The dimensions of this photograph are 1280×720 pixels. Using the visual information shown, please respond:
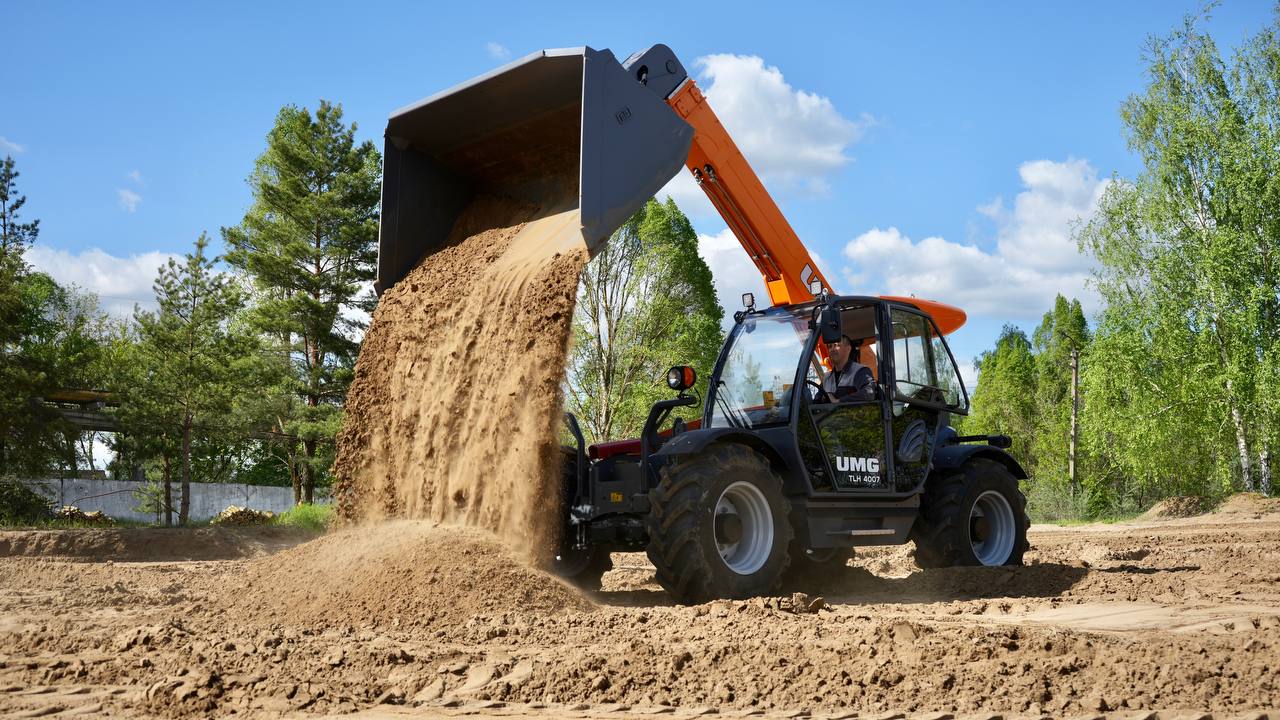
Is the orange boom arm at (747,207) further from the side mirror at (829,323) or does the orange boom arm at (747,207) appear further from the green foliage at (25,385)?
the green foliage at (25,385)

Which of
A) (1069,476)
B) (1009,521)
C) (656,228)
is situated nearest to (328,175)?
(656,228)

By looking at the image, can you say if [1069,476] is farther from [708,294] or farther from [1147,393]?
[708,294]

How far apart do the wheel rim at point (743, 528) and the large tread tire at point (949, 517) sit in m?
2.16

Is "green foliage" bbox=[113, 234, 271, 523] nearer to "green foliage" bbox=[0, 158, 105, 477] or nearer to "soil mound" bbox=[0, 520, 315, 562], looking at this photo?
"green foliage" bbox=[0, 158, 105, 477]

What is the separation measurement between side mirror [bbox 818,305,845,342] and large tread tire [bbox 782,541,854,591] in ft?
5.31

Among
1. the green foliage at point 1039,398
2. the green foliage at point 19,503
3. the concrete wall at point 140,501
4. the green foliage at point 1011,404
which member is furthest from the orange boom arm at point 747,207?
the green foliage at point 1011,404

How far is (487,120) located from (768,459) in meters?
3.38

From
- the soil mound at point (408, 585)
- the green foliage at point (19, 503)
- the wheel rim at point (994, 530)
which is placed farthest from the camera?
the green foliage at point (19, 503)

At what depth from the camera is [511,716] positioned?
3852mm

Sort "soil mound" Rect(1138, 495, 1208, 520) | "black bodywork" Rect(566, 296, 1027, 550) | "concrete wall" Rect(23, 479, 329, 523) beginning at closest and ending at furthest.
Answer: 1. "black bodywork" Rect(566, 296, 1027, 550)
2. "soil mound" Rect(1138, 495, 1208, 520)
3. "concrete wall" Rect(23, 479, 329, 523)

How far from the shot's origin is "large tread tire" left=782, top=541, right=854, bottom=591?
794 cm

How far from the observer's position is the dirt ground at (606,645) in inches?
158

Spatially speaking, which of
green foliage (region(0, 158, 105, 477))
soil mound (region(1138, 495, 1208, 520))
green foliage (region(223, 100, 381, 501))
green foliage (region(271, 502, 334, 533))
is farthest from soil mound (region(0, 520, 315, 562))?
soil mound (region(1138, 495, 1208, 520))

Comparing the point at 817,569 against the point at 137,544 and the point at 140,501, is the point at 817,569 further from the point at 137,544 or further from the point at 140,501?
the point at 140,501
